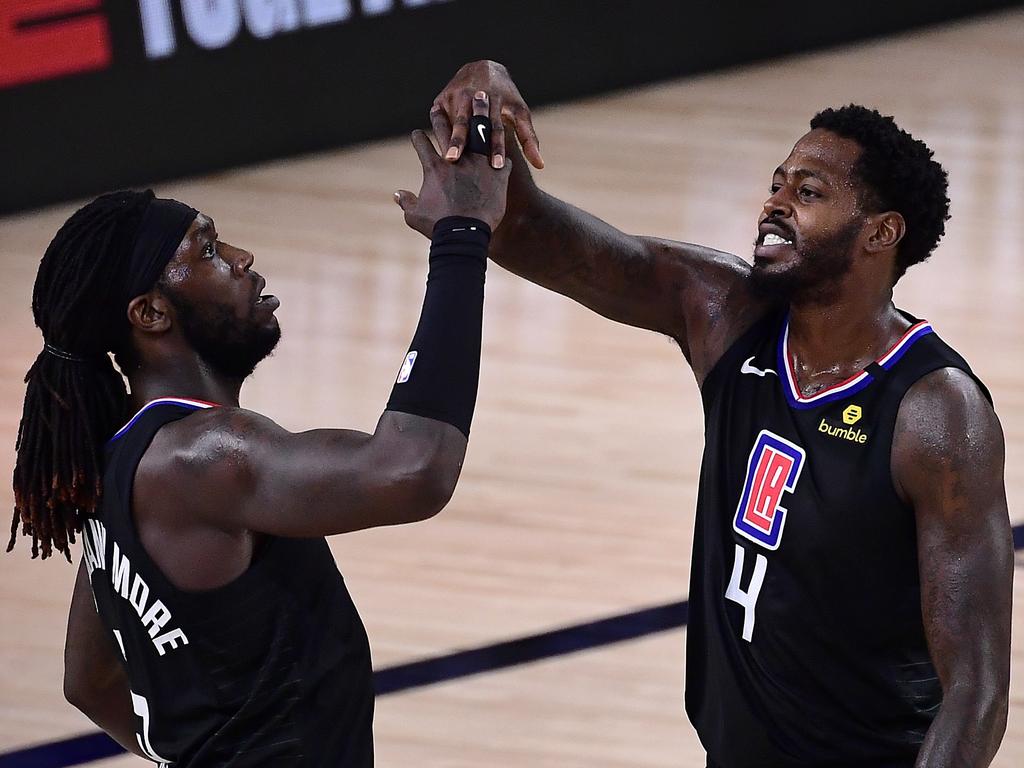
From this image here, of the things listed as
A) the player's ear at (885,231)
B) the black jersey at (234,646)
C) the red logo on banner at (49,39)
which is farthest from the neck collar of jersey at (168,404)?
the red logo on banner at (49,39)

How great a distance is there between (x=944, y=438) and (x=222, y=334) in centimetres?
116

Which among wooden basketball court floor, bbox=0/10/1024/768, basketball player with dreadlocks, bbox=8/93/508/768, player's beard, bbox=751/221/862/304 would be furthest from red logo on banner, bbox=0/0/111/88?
player's beard, bbox=751/221/862/304

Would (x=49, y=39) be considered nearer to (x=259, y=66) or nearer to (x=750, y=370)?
(x=259, y=66)

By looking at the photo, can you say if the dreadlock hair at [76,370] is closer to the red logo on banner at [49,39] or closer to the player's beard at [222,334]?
the player's beard at [222,334]

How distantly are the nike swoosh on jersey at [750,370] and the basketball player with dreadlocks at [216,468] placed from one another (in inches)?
24.7

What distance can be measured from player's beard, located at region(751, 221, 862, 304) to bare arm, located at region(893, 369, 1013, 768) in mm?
314

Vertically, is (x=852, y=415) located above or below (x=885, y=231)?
below

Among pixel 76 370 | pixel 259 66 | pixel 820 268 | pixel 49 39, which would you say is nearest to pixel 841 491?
pixel 820 268

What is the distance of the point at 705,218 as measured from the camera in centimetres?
873

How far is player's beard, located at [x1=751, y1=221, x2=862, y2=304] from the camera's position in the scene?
10.6 ft

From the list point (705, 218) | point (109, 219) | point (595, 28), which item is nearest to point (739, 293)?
point (109, 219)

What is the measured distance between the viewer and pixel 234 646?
287 cm

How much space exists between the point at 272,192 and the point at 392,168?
681mm

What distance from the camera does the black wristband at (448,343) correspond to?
276 cm
